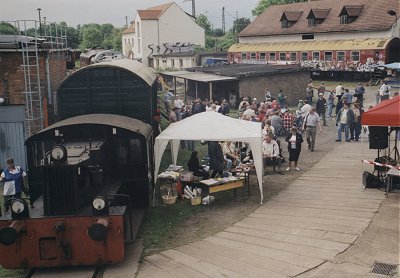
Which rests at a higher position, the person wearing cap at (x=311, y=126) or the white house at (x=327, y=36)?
the white house at (x=327, y=36)

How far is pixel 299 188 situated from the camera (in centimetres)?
1323

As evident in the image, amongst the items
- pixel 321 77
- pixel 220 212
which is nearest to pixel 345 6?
pixel 321 77

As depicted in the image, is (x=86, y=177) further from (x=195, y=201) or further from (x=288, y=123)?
(x=288, y=123)

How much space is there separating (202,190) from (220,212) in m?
1.82

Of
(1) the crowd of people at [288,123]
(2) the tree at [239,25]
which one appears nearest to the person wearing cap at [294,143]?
(1) the crowd of people at [288,123]

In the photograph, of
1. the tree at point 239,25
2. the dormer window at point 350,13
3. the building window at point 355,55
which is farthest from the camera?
the tree at point 239,25

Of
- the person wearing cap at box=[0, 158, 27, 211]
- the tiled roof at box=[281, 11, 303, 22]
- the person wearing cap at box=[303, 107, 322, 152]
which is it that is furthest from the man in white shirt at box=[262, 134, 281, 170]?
the tiled roof at box=[281, 11, 303, 22]

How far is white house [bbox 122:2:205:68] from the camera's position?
6669 cm

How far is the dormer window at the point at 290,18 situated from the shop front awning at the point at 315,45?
98.2 inches

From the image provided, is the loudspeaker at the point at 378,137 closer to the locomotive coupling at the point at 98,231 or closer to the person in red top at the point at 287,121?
the person in red top at the point at 287,121

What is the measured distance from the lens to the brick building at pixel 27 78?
1592 cm

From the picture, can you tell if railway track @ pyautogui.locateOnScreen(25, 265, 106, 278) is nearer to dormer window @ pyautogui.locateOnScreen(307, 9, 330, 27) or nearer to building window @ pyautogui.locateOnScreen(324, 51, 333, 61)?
building window @ pyautogui.locateOnScreen(324, 51, 333, 61)

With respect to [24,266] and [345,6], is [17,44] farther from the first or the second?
[345,6]

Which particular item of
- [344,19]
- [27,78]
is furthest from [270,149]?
[344,19]
